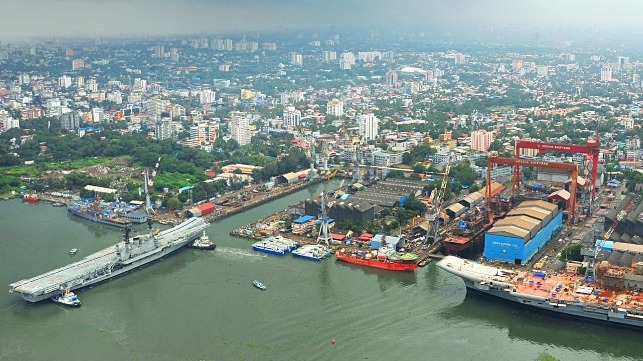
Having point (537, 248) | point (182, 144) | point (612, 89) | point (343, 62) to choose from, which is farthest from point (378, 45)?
point (537, 248)

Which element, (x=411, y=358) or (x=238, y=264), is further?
(x=238, y=264)

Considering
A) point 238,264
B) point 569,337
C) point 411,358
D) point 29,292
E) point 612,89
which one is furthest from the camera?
point 612,89

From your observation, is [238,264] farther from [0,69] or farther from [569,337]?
[0,69]

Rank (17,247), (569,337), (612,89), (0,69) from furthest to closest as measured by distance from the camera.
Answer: (0,69)
(612,89)
(17,247)
(569,337)

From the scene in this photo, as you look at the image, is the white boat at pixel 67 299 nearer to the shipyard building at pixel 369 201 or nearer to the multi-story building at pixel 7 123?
the shipyard building at pixel 369 201

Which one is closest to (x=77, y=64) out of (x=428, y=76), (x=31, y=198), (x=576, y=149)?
(x=428, y=76)

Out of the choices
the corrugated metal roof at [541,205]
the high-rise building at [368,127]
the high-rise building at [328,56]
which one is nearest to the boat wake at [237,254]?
the corrugated metal roof at [541,205]

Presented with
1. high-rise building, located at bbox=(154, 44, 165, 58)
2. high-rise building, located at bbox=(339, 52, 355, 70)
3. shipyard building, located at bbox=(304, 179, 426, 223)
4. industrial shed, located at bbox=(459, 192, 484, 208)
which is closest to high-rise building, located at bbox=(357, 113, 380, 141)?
shipyard building, located at bbox=(304, 179, 426, 223)
